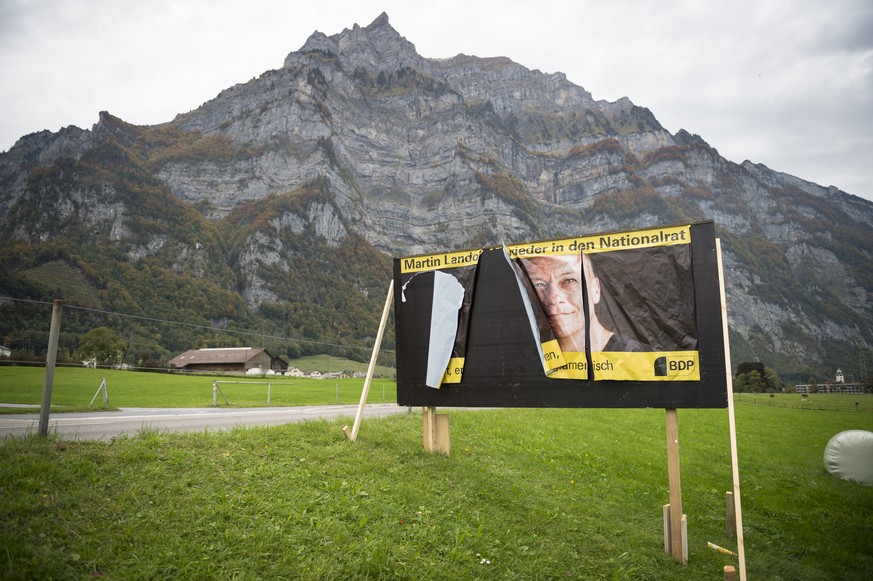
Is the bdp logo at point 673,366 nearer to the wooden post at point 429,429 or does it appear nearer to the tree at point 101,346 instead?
the wooden post at point 429,429

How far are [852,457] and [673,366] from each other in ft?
44.4

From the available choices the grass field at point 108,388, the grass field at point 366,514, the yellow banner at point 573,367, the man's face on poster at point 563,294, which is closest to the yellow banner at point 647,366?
the yellow banner at point 573,367

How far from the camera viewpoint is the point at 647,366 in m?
8.12

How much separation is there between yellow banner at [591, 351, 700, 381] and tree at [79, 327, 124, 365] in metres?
15.5

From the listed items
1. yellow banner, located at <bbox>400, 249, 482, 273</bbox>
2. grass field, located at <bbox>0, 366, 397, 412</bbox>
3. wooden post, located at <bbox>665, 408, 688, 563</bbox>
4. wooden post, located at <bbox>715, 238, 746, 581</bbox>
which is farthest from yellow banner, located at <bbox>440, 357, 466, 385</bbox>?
grass field, located at <bbox>0, 366, 397, 412</bbox>

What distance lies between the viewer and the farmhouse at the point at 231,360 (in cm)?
3941

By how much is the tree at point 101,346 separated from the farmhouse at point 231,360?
11696 millimetres

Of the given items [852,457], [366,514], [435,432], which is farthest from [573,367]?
[852,457]

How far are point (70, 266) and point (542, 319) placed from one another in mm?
147196

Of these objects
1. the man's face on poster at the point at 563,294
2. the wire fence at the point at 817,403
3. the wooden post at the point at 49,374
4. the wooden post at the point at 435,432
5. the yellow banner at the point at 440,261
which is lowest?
the wire fence at the point at 817,403

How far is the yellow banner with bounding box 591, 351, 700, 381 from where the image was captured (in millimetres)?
7895

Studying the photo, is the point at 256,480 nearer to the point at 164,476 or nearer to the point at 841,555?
the point at 164,476

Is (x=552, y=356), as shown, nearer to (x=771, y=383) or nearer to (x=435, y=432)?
(x=435, y=432)

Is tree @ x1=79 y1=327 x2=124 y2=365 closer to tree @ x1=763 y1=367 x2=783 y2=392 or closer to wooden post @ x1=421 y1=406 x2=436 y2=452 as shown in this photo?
wooden post @ x1=421 y1=406 x2=436 y2=452
